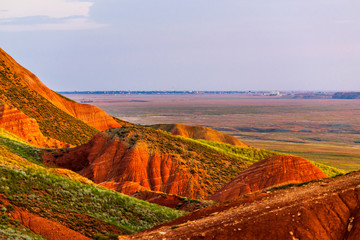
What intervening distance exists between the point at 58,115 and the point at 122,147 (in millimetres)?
26607

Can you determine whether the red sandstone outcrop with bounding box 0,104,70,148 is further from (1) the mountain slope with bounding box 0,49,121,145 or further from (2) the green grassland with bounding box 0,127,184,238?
(2) the green grassland with bounding box 0,127,184,238

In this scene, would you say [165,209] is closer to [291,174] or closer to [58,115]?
[291,174]

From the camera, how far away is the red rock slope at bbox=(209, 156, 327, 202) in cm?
3225

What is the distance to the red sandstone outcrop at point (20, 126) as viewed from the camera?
4733 cm

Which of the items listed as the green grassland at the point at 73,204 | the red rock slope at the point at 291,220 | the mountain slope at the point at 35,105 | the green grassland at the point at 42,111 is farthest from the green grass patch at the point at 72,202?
the green grassland at the point at 42,111

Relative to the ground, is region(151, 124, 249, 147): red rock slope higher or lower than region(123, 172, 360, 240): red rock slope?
lower

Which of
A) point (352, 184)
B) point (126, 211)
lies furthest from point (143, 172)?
point (352, 184)

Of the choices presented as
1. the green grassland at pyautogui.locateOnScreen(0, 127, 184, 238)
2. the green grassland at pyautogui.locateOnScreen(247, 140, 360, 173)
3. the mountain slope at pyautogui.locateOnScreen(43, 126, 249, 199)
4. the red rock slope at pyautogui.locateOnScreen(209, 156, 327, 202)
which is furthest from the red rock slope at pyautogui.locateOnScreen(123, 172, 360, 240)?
the green grassland at pyautogui.locateOnScreen(247, 140, 360, 173)

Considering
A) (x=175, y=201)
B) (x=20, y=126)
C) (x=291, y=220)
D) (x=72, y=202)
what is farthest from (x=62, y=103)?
(x=291, y=220)

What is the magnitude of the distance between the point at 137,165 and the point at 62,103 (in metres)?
50.5

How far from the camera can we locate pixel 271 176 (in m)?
33.1

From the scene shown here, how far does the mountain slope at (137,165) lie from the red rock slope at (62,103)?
108 ft

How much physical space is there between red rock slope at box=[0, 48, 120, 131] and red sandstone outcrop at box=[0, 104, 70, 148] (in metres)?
22.3

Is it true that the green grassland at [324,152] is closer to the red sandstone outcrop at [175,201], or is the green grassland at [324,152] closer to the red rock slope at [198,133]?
the red rock slope at [198,133]
